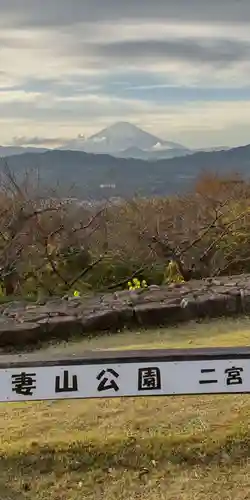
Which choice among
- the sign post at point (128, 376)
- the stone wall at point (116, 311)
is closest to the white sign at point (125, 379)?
the sign post at point (128, 376)

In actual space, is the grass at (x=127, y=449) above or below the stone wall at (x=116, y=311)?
below

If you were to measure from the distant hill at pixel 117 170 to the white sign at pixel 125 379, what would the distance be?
6110 millimetres

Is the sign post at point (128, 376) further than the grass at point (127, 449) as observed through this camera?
Yes

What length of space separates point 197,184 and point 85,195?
8.39ft

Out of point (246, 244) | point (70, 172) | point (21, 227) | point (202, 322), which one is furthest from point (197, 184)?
point (202, 322)

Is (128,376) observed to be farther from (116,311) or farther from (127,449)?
(116,311)

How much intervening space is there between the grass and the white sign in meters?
0.28

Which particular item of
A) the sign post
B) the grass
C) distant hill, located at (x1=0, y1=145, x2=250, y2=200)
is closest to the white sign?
the sign post

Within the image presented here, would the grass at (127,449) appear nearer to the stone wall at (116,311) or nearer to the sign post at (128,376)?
the sign post at (128,376)

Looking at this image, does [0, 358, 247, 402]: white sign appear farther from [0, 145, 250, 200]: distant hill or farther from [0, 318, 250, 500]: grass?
[0, 145, 250, 200]: distant hill

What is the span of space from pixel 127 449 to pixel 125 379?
1.11ft

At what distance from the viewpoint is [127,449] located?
300 centimetres

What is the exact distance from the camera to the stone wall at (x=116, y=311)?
4531mm

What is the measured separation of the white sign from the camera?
9.70ft
